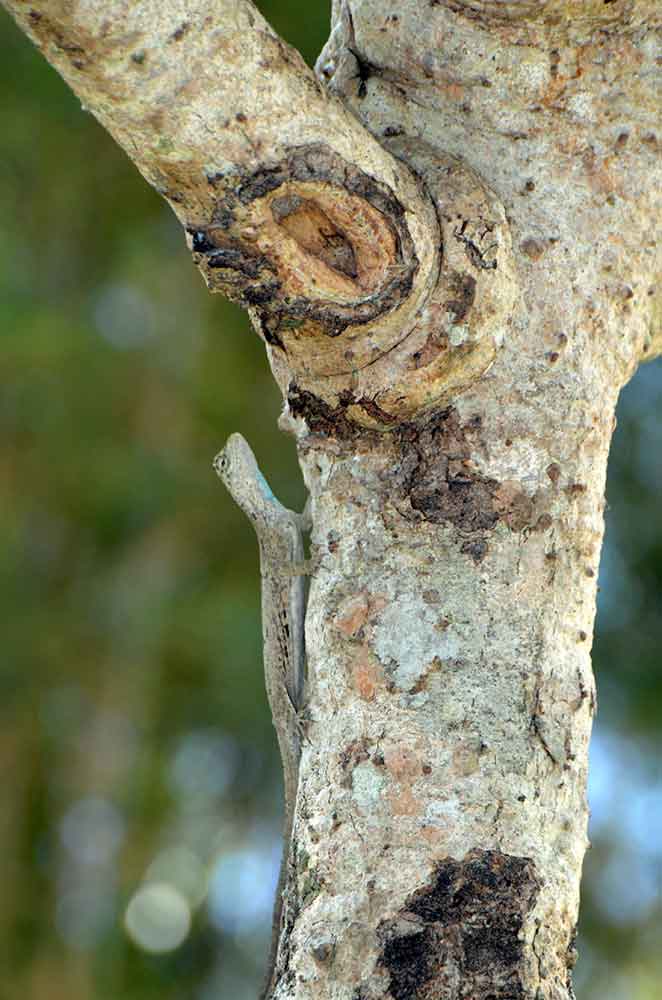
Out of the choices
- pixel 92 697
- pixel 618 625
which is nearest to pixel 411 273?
pixel 618 625

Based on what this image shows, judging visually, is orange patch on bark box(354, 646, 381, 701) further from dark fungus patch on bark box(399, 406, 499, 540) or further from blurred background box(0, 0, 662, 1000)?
blurred background box(0, 0, 662, 1000)

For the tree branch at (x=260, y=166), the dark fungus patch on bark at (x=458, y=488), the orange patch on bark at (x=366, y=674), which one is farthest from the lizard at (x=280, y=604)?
the tree branch at (x=260, y=166)

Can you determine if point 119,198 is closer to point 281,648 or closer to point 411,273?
point 281,648

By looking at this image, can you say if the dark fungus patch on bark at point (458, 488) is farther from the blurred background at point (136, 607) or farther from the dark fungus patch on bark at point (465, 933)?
the blurred background at point (136, 607)

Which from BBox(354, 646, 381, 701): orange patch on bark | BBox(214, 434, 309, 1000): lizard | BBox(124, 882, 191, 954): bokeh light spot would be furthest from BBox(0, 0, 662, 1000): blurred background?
BBox(354, 646, 381, 701): orange patch on bark

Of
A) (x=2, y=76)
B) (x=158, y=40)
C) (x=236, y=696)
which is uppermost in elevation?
(x=2, y=76)
